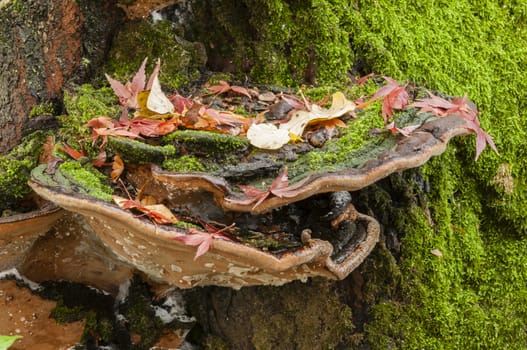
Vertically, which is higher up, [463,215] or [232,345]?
[463,215]

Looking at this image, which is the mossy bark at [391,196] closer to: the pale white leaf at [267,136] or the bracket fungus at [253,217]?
the bracket fungus at [253,217]

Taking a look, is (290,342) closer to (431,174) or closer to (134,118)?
(431,174)

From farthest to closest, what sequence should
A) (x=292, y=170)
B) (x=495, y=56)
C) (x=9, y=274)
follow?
(x=495, y=56) → (x=9, y=274) → (x=292, y=170)

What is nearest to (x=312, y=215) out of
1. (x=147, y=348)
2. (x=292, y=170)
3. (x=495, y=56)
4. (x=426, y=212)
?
(x=292, y=170)

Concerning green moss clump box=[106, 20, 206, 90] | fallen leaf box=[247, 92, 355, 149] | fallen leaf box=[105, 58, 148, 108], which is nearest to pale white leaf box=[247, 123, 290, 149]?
fallen leaf box=[247, 92, 355, 149]

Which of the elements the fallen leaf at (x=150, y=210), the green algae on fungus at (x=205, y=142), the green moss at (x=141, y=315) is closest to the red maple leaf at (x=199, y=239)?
the fallen leaf at (x=150, y=210)
